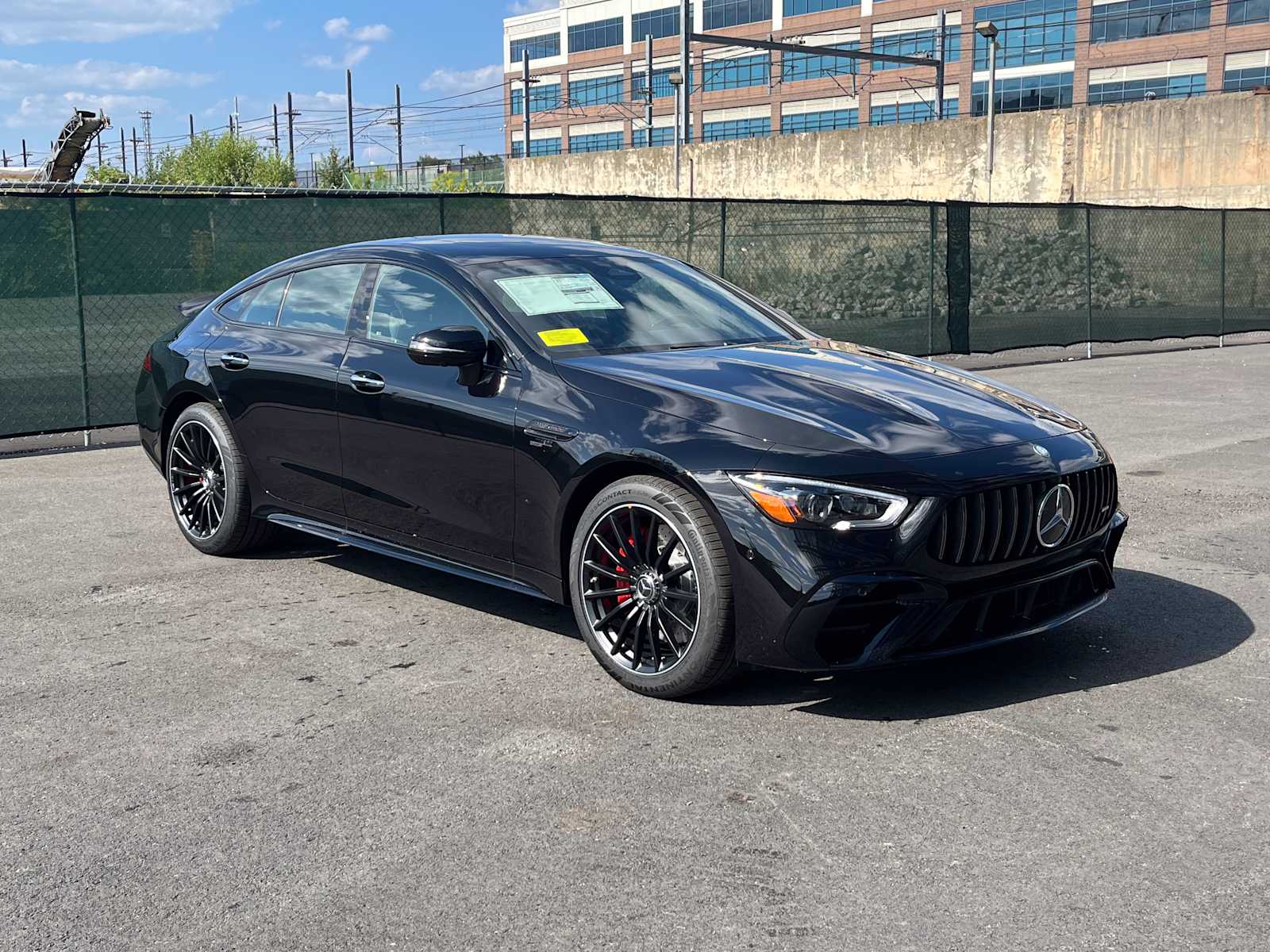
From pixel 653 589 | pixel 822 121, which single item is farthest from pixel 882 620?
pixel 822 121

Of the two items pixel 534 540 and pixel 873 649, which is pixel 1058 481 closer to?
pixel 873 649

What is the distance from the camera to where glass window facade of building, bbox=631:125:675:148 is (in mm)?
81975

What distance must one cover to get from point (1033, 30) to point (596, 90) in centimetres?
3032

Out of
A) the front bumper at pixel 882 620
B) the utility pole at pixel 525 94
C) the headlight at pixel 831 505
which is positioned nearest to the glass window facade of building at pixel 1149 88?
the utility pole at pixel 525 94

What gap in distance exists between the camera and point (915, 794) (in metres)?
3.87

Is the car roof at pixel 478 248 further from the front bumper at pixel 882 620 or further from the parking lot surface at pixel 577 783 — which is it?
the front bumper at pixel 882 620

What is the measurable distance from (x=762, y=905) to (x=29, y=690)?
2.92 m

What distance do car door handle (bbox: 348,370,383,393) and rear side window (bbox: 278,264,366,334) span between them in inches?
12.9

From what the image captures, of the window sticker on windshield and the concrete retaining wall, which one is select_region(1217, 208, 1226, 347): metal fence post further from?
the window sticker on windshield

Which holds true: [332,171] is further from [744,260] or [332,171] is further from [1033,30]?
[744,260]

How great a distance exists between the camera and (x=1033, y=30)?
71.3 metres

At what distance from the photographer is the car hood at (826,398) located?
4.54 metres

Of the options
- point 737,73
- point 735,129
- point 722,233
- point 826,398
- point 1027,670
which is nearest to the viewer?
point 826,398

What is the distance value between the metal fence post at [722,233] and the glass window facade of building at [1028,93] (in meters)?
60.2
